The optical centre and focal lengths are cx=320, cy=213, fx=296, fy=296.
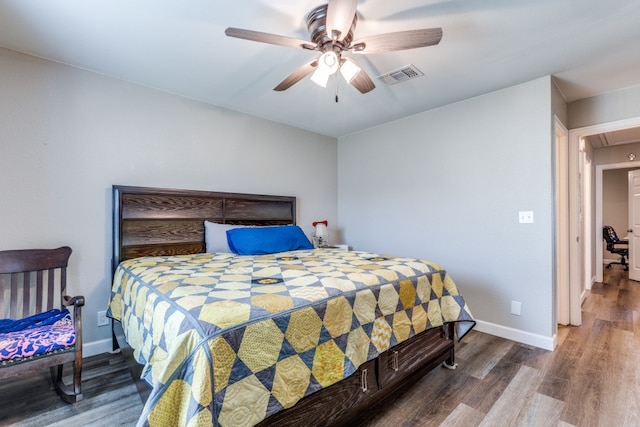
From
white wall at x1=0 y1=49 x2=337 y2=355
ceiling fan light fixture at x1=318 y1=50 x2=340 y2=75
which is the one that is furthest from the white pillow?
ceiling fan light fixture at x1=318 y1=50 x2=340 y2=75

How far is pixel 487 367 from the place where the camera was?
2.28 metres

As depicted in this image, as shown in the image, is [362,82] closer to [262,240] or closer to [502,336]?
[262,240]

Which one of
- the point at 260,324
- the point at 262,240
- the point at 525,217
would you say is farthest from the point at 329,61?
the point at 525,217

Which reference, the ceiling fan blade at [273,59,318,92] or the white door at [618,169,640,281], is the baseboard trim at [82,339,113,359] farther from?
the white door at [618,169,640,281]

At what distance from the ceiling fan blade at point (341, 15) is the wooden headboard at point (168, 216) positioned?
209cm

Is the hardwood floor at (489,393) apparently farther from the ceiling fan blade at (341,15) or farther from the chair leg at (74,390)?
the ceiling fan blade at (341,15)

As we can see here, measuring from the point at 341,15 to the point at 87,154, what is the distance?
2326 millimetres

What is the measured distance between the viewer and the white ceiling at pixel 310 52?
1.76m

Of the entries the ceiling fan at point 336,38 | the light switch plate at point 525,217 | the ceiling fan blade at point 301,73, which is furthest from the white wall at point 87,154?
the light switch plate at point 525,217

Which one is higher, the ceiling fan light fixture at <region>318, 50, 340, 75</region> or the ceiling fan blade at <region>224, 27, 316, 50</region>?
the ceiling fan blade at <region>224, 27, 316, 50</region>

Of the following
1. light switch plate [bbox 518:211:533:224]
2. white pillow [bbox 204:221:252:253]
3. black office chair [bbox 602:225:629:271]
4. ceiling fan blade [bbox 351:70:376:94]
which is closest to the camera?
ceiling fan blade [bbox 351:70:376:94]

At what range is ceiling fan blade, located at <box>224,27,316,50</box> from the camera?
5.30 ft

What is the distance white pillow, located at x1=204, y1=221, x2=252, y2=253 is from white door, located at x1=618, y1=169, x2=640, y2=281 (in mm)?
6534

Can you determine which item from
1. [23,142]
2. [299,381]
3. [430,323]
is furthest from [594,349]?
[23,142]
